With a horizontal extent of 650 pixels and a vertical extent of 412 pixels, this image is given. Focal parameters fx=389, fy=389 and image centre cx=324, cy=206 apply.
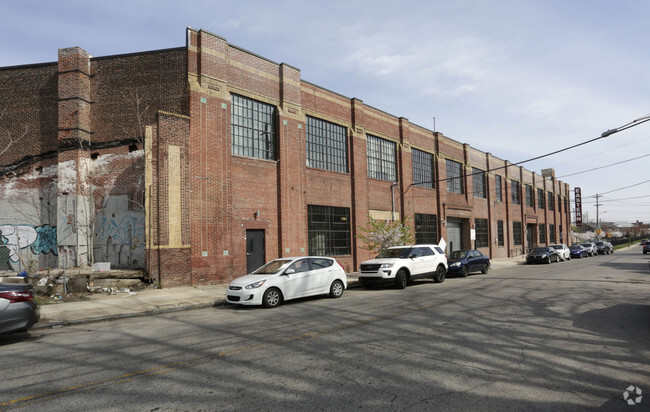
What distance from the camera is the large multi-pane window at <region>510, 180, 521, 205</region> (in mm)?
44969

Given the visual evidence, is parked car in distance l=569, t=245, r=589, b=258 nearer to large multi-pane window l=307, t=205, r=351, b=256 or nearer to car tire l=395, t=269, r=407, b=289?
large multi-pane window l=307, t=205, r=351, b=256

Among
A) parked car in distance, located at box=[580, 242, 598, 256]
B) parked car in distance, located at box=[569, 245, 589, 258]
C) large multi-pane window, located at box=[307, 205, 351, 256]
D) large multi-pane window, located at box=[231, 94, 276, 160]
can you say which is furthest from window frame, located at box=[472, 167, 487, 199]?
large multi-pane window, located at box=[231, 94, 276, 160]

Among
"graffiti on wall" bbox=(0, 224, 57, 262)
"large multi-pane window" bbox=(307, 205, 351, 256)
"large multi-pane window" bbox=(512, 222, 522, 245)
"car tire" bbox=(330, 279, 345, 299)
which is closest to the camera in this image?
"car tire" bbox=(330, 279, 345, 299)

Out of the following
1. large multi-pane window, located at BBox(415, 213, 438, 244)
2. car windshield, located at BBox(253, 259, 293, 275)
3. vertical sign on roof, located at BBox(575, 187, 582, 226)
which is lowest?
car windshield, located at BBox(253, 259, 293, 275)

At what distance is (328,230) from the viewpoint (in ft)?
74.0

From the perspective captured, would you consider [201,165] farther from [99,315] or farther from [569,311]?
[569,311]

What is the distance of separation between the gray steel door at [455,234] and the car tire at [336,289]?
73.6ft

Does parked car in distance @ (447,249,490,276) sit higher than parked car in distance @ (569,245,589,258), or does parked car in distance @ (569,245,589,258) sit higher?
parked car in distance @ (447,249,490,276)

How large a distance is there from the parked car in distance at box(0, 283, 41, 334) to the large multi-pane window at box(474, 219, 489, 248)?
3548 centimetres

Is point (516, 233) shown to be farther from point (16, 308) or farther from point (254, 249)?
point (16, 308)

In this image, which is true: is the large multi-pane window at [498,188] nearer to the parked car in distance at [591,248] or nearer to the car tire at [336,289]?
the parked car in distance at [591,248]

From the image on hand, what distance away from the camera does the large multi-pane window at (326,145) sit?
73.0 ft

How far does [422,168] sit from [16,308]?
2757 centimetres

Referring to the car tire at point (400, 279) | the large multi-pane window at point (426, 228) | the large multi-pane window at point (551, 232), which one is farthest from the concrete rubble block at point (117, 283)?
the large multi-pane window at point (551, 232)
